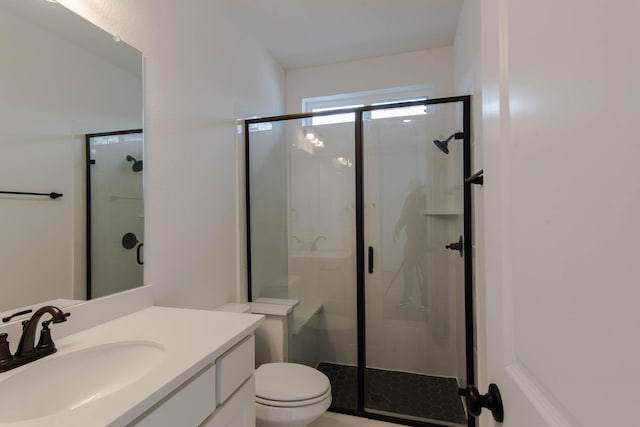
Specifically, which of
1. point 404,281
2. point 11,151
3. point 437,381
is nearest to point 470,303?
point 404,281

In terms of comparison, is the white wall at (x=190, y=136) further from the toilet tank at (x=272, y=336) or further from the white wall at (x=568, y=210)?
the white wall at (x=568, y=210)

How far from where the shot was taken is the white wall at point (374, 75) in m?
2.40

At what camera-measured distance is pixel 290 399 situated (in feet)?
4.45

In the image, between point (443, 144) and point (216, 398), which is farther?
point (443, 144)

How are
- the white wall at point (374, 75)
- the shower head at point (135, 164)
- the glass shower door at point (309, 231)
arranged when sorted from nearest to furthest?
the shower head at point (135, 164), the glass shower door at point (309, 231), the white wall at point (374, 75)

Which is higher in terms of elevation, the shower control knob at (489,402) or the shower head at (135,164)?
the shower head at (135,164)

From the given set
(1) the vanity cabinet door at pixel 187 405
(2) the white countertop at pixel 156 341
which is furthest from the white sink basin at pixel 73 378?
(1) the vanity cabinet door at pixel 187 405

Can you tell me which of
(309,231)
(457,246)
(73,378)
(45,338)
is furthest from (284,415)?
(457,246)

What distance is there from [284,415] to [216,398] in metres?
0.60

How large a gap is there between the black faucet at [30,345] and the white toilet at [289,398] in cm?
89

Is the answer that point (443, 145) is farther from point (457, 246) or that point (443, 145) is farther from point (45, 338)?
point (45, 338)

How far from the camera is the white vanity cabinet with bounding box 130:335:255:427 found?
69 cm

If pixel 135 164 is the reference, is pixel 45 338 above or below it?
below

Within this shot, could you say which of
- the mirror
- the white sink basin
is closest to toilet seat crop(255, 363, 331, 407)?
the white sink basin
